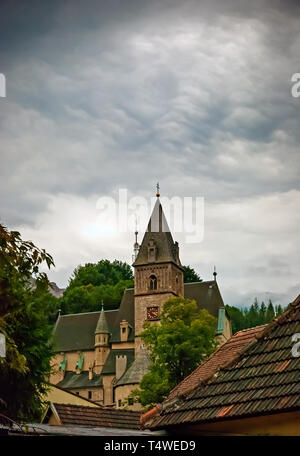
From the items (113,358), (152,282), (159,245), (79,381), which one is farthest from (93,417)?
(79,381)

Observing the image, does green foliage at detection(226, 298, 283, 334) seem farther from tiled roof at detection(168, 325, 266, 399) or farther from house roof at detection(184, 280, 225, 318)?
tiled roof at detection(168, 325, 266, 399)

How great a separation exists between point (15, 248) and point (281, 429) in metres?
3.51

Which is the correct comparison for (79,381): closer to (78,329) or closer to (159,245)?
(78,329)

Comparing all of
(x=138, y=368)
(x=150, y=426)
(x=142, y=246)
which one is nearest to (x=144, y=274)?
(x=142, y=246)

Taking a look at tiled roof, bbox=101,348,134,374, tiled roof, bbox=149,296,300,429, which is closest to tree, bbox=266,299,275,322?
tiled roof, bbox=101,348,134,374

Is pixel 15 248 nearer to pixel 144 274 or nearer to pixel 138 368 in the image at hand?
pixel 138 368

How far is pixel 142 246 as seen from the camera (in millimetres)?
79188

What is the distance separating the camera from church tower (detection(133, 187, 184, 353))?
76.5m

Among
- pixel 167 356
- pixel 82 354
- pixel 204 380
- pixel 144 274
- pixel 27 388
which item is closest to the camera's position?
pixel 204 380

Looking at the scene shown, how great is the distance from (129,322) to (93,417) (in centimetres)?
6306

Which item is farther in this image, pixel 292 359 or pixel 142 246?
pixel 142 246

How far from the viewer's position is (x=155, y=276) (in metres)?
→ 77.4

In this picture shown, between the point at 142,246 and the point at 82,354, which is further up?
the point at 142,246
